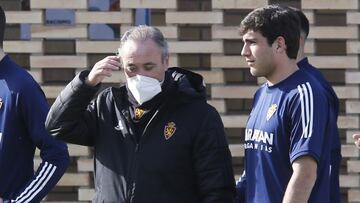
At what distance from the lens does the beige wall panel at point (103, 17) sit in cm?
607

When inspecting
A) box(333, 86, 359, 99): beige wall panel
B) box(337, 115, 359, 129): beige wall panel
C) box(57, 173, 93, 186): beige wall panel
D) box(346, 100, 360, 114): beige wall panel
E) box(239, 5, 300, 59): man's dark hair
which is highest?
box(239, 5, 300, 59): man's dark hair

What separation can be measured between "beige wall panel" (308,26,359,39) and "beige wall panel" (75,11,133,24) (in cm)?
106

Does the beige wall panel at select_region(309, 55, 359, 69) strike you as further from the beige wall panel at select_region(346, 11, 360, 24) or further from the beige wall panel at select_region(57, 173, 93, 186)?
the beige wall panel at select_region(57, 173, 93, 186)

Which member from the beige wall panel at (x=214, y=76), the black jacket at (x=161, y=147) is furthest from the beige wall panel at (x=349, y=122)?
the black jacket at (x=161, y=147)

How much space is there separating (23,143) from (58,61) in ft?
5.47

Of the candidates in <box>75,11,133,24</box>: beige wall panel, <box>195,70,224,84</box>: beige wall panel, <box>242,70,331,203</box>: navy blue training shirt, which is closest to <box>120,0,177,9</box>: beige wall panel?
<box>75,11,133,24</box>: beige wall panel

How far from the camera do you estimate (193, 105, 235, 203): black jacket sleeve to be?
4117mm

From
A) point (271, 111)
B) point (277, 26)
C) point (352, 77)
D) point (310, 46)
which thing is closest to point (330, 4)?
point (310, 46)

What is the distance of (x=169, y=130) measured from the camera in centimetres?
418

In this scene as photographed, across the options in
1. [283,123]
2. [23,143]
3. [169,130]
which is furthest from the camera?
[23,143]

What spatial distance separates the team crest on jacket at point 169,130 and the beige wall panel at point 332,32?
2.05m

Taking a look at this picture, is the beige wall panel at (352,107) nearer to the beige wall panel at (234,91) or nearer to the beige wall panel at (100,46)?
the beige wall panel at (234,91)

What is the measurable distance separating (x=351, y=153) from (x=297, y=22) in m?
2.08

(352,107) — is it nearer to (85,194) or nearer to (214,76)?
(214,76)
